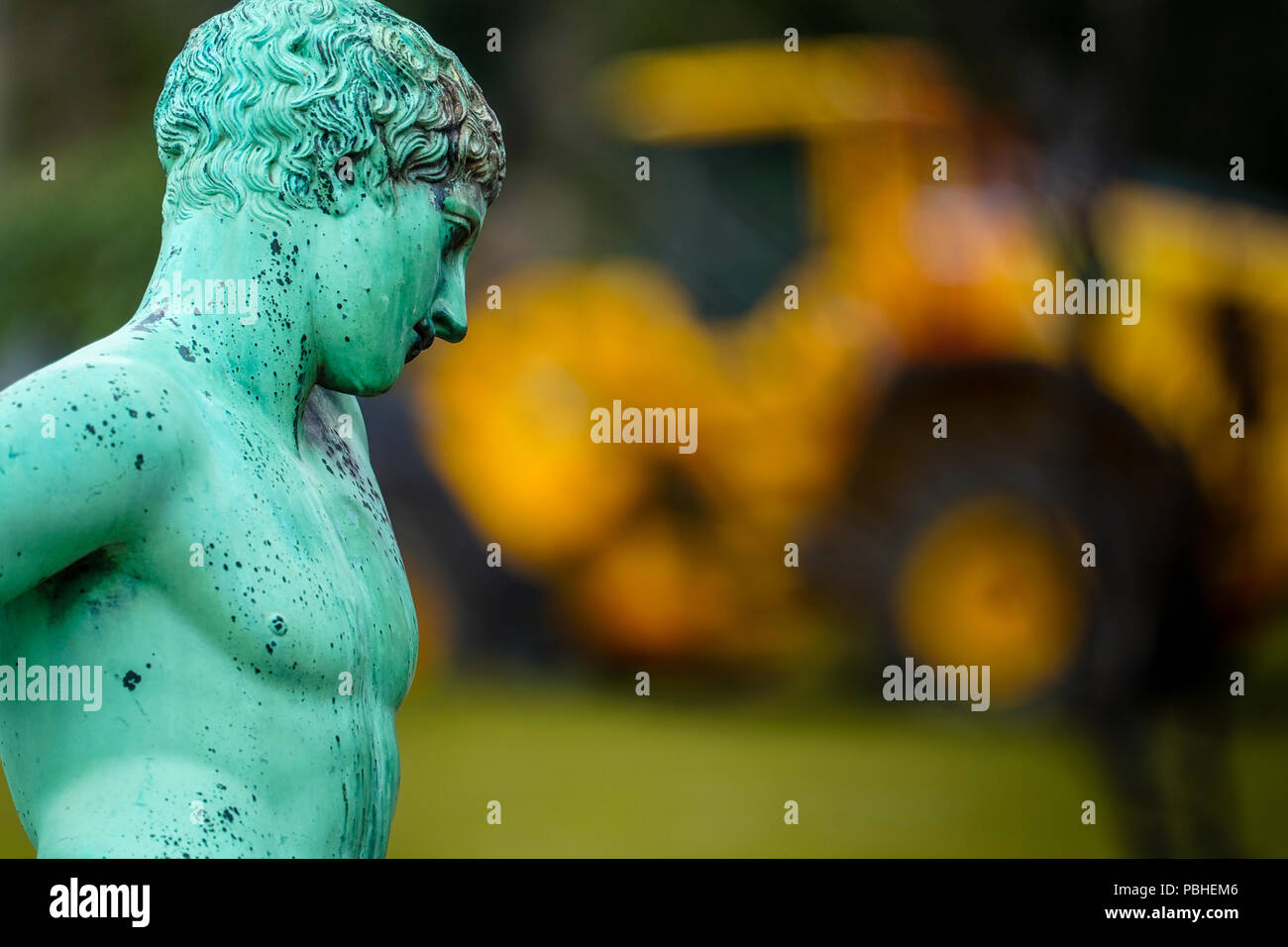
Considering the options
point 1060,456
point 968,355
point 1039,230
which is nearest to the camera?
point 1060,456

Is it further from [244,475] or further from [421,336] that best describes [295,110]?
[244,475]

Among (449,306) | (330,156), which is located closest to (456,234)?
(449,306)

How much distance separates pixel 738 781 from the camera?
851 cm

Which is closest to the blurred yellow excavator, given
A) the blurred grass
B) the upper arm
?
the blurred grass

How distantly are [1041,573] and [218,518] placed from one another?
7451mm

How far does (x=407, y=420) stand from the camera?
1000cm

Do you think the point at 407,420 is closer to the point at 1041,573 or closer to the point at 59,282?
the point at 59,282

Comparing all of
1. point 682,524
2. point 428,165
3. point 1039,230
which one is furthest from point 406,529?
point 428,165

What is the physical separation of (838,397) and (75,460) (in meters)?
7.19

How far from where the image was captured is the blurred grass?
777 cm

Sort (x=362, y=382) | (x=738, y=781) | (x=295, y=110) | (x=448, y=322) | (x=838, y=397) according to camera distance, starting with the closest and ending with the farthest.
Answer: (x=295, y=110), (x=362, y=382), (x=448, y=322), (x=738, y=781), (x=838, y=397)

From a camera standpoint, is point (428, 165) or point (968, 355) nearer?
point (428, 165)

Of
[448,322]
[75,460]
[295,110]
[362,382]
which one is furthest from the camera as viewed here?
[448,322]

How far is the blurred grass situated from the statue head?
5.37m
